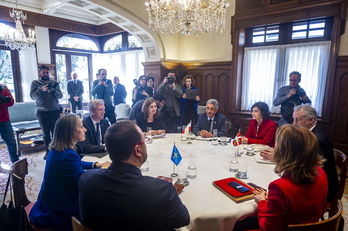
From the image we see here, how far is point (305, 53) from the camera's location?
179 inches

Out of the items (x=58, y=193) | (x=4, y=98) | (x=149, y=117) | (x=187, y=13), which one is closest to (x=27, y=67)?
(x=4, y=98)

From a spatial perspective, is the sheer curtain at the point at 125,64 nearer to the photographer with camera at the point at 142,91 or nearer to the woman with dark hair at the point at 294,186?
the photographer with camera at the point at 142,91

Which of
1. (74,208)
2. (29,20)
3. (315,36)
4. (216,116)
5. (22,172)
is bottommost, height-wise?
(74,208)

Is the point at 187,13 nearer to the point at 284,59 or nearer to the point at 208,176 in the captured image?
the point at 208,176

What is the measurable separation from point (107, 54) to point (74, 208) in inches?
312

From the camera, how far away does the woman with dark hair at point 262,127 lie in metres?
2.80

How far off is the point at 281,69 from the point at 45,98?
4.66 metres

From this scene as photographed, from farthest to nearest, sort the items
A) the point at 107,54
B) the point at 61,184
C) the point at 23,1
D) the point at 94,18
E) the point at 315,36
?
the point at 107,54 → the point at 94,18 → the point at 23,1 → the point at 315,36 → the point at 61,184

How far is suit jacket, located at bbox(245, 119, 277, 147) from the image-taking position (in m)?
2.77

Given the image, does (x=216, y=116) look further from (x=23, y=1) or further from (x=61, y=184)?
(x=23, y=1)

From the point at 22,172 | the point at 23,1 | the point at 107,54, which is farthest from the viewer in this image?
the point at 107,54

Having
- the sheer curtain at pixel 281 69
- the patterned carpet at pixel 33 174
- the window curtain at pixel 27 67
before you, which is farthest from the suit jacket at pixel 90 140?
the window curtain at pixel 27 67

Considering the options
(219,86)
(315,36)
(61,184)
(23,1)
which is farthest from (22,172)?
(23,1)

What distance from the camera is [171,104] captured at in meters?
4.45
